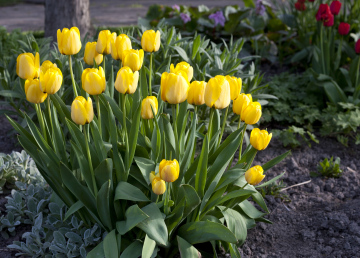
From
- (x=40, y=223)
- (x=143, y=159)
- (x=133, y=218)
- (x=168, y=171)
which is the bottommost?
(x=40, y=223)

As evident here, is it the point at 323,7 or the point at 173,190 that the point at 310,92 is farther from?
the point at 173,190

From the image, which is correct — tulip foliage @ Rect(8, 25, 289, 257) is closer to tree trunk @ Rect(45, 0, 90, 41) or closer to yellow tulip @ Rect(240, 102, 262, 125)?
yellow tulip @ Rect(240, 102, 262, 125)

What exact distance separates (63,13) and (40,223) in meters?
3.43

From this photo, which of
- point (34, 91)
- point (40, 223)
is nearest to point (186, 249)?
point (40, 223)

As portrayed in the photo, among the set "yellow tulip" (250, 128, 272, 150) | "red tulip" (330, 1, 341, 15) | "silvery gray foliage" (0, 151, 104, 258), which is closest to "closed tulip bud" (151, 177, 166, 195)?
"yellow tulip" (250, 128, 272, 150)

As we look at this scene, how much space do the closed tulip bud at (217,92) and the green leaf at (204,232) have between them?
49cm

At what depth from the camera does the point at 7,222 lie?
2.06m

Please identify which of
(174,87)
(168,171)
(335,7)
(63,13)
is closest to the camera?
(168,171)

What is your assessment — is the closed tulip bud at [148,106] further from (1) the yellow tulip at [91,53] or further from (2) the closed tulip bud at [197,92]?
(1) the yellow tulip at [91,53]

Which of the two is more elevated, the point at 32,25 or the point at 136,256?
the point at 136,256

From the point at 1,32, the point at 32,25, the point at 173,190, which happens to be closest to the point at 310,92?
the point at 173,190

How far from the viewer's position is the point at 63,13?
479cm

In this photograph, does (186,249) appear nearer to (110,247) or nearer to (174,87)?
(110,247)

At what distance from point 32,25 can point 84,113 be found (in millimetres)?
6945
